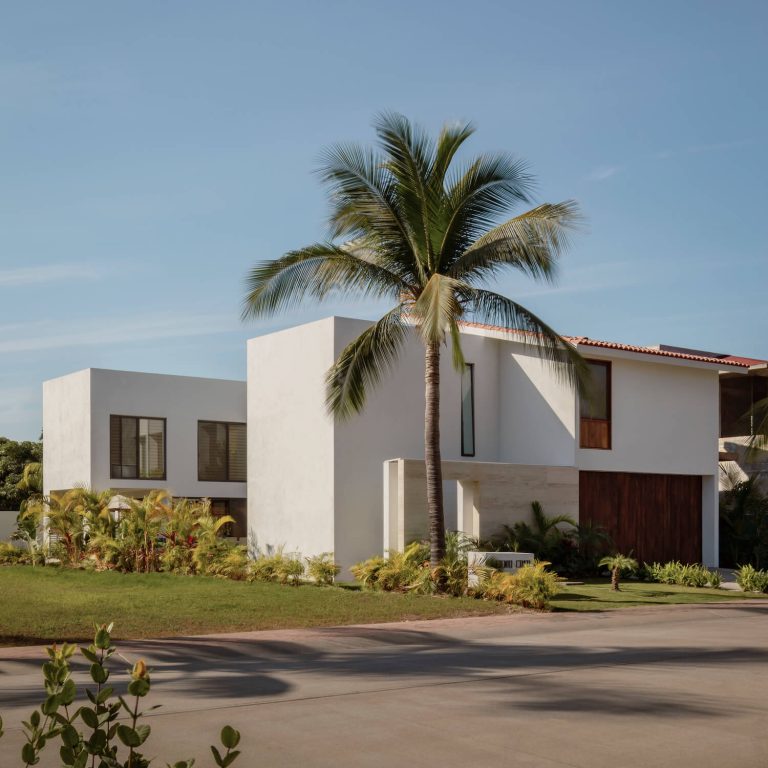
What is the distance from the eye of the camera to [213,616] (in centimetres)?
1448

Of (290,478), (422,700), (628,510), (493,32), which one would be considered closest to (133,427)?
(290,478)

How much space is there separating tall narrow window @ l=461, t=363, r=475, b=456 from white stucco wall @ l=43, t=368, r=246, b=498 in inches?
408

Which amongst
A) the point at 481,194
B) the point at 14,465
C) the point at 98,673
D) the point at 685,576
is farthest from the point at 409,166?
the point at 14,465

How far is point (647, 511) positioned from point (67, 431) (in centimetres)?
1689

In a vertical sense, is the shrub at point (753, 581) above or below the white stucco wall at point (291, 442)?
below

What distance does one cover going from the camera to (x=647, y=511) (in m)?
25.4

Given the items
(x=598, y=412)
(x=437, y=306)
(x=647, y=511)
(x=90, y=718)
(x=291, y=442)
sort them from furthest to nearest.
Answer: (x=647, y=511)
(x=598, y=412)
(x=291, y=442)
(x=437, y=306)
(x=90, y=718)

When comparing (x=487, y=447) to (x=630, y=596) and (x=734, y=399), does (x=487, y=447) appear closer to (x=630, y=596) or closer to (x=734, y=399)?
(x=630, y=596)

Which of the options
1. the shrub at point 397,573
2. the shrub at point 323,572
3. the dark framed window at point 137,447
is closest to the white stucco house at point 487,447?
the shrub at point 323,572

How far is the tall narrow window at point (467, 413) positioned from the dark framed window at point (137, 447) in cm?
1072

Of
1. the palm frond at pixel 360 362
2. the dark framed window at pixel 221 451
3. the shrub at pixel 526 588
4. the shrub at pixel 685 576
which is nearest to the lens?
the shrub at pixel 526 588

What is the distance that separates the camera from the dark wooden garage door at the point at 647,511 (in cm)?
2445

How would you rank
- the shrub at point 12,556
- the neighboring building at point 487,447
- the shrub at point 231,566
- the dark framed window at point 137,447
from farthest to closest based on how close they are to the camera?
1. the dark framed window at point 137,447
2. the shrub at point 12,556
3. the neighboring building at point 487,447
4. the shrub at point 231,566

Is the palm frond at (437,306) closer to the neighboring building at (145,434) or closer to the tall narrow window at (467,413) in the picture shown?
the tall narrow window at (467,413)
